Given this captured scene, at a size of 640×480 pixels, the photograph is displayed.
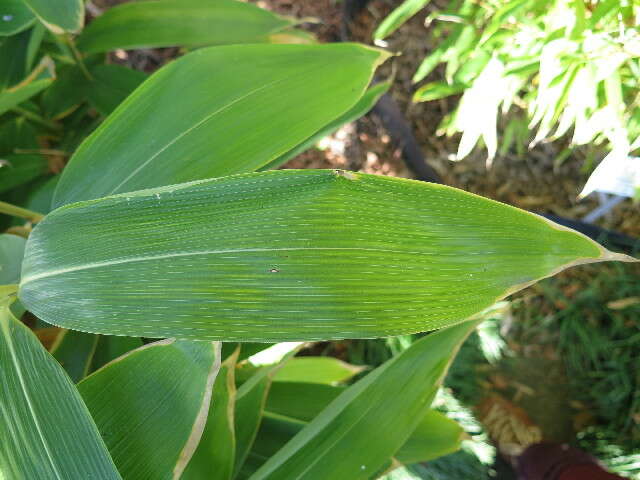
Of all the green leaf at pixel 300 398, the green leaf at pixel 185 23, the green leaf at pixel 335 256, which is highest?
the green leaf at pixel 185 23

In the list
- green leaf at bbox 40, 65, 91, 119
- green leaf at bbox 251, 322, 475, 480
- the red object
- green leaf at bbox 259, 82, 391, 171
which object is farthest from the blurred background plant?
the red object

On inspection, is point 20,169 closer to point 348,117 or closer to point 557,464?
point 348,117

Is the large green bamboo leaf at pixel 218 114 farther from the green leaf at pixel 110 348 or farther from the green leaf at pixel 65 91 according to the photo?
the green leaf at pixel 65 91

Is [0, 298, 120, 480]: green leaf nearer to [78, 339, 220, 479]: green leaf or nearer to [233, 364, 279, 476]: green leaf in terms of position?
[78, 339, 220, 479]: green leaf

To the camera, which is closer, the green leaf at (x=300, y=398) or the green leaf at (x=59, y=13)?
the green leaf at (x=59, y=13)

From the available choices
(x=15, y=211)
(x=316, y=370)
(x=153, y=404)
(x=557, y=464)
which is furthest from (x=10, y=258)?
(x=557, y=464)

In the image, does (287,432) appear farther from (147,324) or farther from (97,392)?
(147,324)

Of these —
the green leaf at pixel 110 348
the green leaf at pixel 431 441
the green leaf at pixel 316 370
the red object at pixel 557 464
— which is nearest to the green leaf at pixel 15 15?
the green leaf at pixel 110 348
